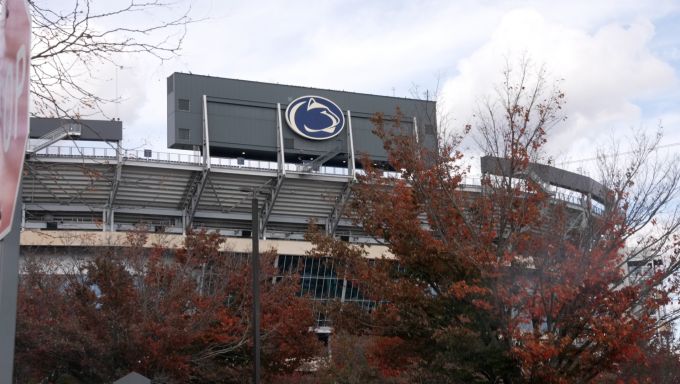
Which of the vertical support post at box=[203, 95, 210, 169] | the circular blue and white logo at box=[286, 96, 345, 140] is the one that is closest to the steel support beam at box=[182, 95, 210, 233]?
the vertical support post at box=[203, 95, 210, 169]

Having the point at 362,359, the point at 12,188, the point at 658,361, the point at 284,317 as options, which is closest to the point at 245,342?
the point at 284,317

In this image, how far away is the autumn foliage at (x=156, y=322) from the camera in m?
22.5

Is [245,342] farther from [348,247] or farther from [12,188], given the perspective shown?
[12,188]

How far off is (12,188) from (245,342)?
77.1 feet

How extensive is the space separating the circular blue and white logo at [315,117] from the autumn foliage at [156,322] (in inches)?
1034

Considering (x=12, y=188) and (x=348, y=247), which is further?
(x=348, y=247)

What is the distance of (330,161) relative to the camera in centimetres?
5941

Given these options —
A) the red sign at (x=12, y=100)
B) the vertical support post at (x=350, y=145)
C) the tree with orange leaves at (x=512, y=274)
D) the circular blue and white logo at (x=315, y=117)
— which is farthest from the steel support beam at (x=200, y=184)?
the red sign at (x=12, y=100)

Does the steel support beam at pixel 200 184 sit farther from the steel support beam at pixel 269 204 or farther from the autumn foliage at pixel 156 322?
the autumn foliage at pixel 156 322

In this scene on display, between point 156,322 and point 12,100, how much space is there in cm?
2171

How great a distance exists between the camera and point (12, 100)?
2.62m

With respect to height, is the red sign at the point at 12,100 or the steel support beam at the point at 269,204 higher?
the steel support beam at the point at 269,204

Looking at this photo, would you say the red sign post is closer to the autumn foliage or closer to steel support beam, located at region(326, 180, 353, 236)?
the autumn foliage

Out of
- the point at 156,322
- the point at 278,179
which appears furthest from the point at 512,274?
the point at 278,179
